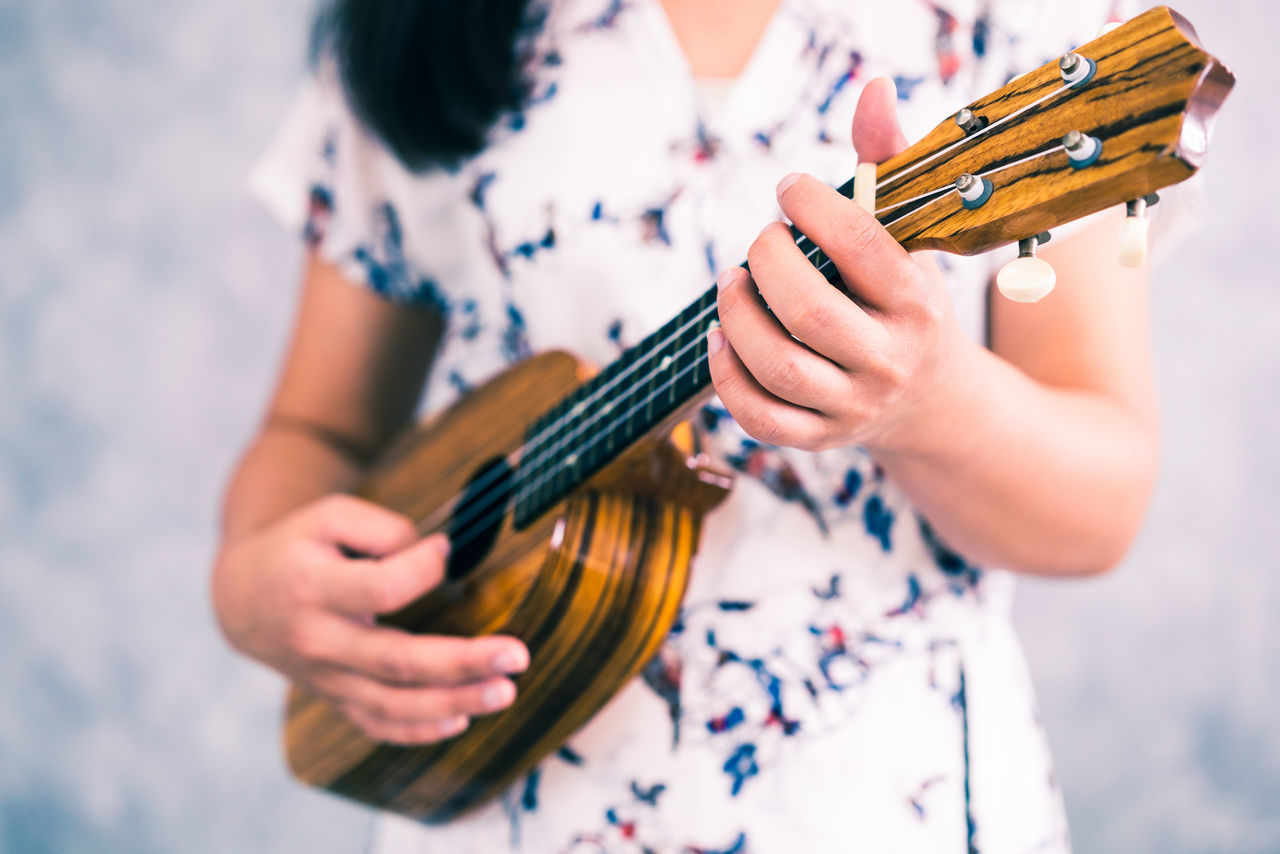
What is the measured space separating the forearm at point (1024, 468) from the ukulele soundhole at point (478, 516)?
0.30 metres

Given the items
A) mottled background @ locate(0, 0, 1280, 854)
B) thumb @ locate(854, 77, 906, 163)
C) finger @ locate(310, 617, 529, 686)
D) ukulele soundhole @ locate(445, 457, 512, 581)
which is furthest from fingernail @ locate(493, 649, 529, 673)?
mottled background @ locate(0, 0, 1280, 854)

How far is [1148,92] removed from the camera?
1.05 feet

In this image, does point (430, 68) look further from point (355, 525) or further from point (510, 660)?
point (510, 660)

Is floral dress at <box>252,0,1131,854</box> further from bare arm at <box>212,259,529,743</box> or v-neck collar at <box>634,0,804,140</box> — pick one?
bare arm at <box>212,259,529,743</box>

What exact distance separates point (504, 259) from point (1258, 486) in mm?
1058

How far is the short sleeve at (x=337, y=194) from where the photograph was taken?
85 cm

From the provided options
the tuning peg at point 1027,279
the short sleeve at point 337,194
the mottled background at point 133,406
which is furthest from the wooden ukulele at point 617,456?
the mottled background at point 133,406

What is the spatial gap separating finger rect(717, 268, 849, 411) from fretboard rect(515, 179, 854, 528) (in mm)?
38

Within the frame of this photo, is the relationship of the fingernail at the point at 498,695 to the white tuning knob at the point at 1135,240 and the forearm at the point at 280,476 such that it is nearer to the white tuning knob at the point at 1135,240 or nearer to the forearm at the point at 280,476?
the forearm at the point at 280,476

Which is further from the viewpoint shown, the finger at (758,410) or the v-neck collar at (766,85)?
the v-neck collar at (766,85)

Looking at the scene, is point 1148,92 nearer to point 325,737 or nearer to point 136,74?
point 325,737

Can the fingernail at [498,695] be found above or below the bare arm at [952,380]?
below

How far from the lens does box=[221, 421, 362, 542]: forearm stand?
0.85 m

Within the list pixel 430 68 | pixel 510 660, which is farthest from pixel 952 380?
pixel 430 68
